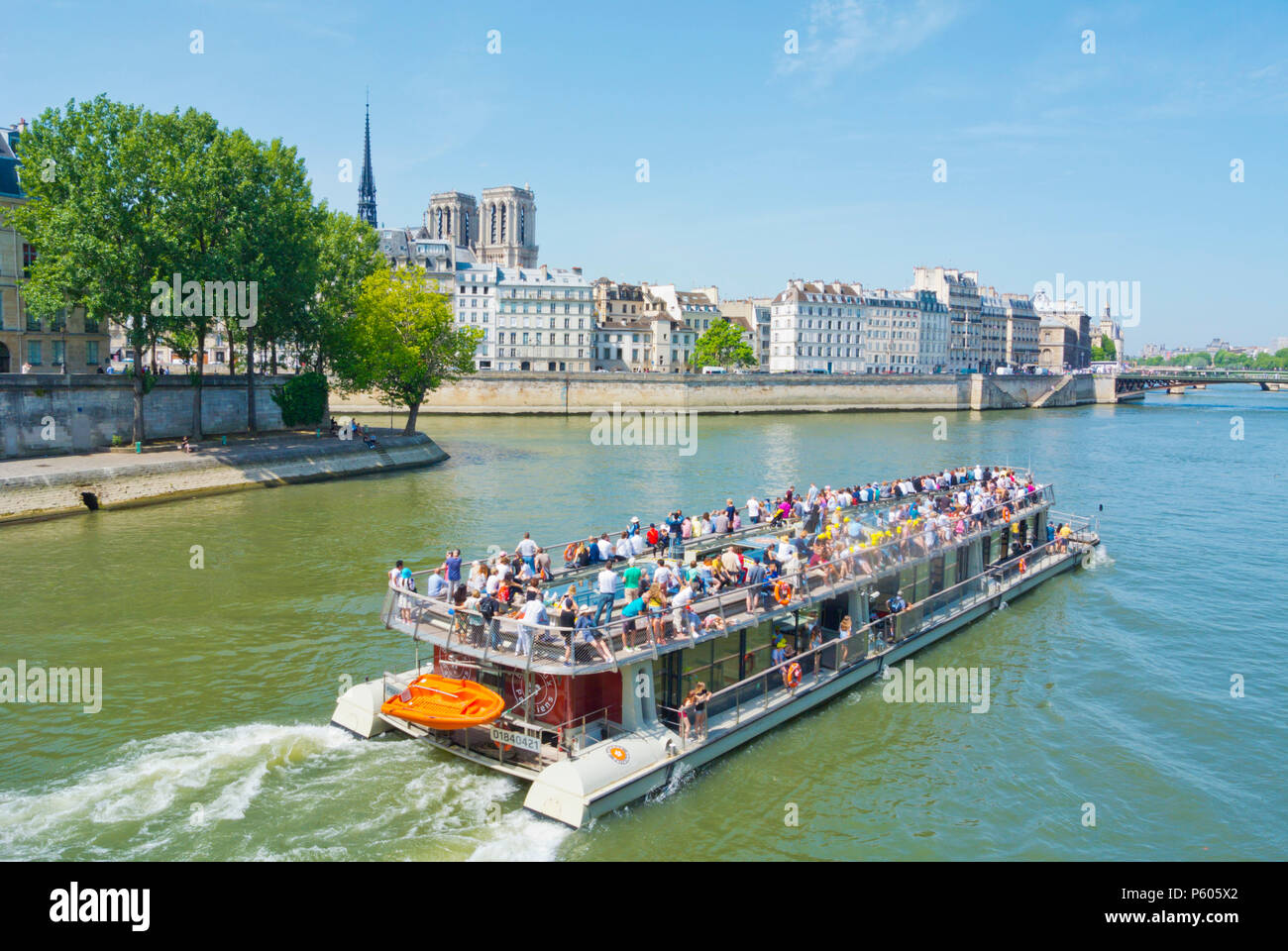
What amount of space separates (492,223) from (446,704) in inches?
6387

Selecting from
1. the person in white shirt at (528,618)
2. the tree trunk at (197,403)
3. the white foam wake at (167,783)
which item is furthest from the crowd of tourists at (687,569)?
the tree trunk at (197,403)

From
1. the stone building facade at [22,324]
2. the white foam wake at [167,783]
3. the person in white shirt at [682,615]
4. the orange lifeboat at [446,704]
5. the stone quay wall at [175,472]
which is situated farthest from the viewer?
the stone building facade at [22,324]

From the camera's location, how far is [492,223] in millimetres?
167125

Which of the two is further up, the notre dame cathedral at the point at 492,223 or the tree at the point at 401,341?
the notre dame cathedral at the point at 492,223

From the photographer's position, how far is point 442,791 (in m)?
13.8

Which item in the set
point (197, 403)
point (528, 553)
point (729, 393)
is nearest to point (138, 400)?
point (197, 403)

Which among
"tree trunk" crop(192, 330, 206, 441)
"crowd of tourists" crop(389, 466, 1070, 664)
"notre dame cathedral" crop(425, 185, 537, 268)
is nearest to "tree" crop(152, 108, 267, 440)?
"tree trunk" crop(192, 330, 206, 441)
